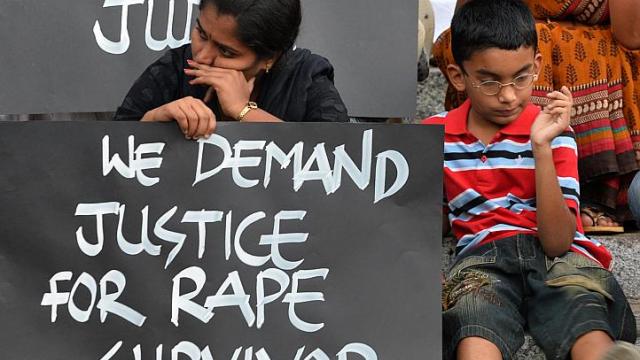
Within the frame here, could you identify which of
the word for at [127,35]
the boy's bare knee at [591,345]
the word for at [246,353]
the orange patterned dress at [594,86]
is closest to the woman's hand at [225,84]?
the word for at [127,35]

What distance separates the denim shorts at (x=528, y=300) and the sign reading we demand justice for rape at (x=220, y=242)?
311 millimetres

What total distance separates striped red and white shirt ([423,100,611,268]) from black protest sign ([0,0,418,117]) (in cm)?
33

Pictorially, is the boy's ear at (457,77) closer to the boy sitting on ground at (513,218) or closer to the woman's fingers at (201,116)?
the boy sitting on ground at (513,218)

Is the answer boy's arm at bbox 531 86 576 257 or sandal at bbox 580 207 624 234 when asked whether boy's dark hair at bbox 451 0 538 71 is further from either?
sandal at bbox 580 207 624 234

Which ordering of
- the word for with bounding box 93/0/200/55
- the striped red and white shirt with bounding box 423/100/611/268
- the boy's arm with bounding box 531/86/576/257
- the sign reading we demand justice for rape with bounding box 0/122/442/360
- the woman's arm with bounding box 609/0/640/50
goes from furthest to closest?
the woman's arm with bounding box 609/0/640/50 → the word for with bounding box 93/0/200/55 → the striped red and white shirt with bounding box 423/100/611/268 → the boy's arm with bounding box 531/86/576/257 → the sign reading we demand justice for rape with bounding box 0/122/442/360

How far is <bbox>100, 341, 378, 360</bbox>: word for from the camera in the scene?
8.14ft

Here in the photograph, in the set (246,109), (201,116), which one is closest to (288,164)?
(201,116)

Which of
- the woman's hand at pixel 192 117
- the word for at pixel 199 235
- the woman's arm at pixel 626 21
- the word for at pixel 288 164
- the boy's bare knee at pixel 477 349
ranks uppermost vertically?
the woman's arm at pixel 626 21

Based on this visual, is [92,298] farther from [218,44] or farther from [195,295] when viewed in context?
[218,44]

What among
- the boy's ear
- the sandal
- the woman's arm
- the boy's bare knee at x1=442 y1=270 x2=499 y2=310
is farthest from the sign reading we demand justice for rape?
the woman's arm

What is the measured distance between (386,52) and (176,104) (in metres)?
1.11

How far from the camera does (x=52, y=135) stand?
2416 millimetres

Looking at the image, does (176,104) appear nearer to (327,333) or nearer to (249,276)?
(249,276)

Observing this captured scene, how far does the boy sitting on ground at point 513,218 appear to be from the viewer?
2867 mm
